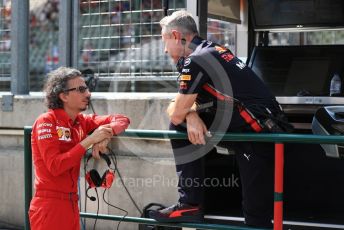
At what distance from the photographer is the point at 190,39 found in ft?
14.3

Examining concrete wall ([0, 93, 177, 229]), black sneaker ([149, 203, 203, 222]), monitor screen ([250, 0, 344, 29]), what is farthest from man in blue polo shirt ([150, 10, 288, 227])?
monitor screen ([250, 0, 344, 29])

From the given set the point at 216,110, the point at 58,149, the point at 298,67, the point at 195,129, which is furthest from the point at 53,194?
the point at 298,67

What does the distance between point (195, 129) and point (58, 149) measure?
0.88m

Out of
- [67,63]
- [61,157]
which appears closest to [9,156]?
[67,63]

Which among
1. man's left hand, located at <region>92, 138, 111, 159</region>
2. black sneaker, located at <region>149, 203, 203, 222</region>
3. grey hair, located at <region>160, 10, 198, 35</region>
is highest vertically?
grey hair, located at <region>160, 10, 198, 35</region>

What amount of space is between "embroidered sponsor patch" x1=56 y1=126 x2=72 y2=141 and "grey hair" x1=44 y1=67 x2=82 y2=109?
193 millimetres

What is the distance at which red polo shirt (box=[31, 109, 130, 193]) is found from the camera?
4.21 metres

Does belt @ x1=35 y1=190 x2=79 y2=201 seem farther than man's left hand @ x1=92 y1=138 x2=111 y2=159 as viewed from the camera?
No

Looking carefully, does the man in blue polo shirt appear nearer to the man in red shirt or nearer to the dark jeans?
the dark jeans

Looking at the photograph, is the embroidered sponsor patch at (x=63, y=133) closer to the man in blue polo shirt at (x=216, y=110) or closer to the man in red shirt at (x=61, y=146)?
the man in red shirt at (x=61, y=146)

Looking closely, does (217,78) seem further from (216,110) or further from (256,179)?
(256,179)

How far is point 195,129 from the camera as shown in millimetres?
4141

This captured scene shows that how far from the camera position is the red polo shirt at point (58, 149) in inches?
166

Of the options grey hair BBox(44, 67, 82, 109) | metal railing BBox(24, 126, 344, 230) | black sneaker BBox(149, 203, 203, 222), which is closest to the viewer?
metal railing BBox(24, 126, 344, 230)
